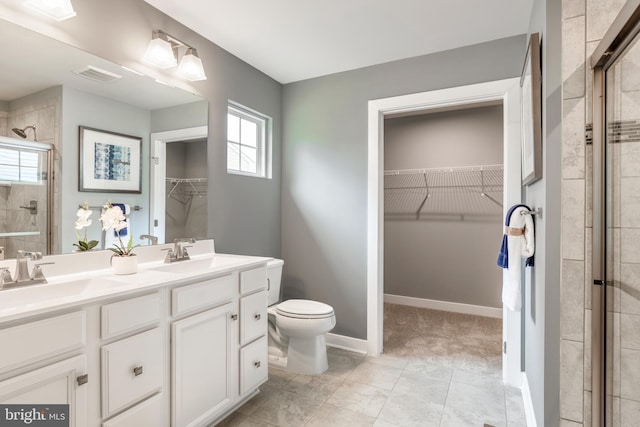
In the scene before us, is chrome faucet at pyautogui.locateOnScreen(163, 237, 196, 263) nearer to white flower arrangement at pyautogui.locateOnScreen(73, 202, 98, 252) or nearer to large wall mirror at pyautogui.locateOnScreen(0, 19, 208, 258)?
large wall mirror at pyautogui.locateOnScreen(0, 19, 208, 258)

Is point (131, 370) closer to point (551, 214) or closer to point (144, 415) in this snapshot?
point (144, 415)

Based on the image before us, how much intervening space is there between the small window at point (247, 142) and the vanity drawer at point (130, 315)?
1.34 meters

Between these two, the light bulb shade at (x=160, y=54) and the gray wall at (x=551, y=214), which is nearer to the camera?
the gray wall at (x=551, y=214)

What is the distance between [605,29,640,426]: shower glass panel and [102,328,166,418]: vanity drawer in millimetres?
1826

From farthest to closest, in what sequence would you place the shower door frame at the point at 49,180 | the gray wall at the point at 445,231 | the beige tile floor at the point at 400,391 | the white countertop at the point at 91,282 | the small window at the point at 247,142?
the gray wall at the point at 445,231 → the small window at the point at 247,142 → the beige tile floor at the point at 400,391 → the shower door frame at the point at 49,180 → the white countertop at the point at 91,282

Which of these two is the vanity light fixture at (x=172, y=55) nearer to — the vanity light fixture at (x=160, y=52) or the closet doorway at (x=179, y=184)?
the vanity light fixture at (x=160, y=52)

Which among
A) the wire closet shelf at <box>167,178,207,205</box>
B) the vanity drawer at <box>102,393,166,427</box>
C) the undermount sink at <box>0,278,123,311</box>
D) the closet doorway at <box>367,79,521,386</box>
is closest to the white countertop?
the undermount sink at <box>0,278,123,311</box>

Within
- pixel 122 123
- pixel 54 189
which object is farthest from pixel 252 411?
pixel 122 123

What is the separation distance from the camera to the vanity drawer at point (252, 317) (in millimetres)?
1927

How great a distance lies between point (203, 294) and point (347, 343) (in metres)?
1.58

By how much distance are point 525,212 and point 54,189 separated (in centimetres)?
238

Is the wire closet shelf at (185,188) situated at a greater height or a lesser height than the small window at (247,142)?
lesser

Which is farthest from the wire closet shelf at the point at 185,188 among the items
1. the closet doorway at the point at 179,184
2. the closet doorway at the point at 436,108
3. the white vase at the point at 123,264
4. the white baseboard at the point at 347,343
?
the white baseboard at the point at 347,343

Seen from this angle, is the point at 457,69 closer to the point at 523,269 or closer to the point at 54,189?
the point at 523,269
